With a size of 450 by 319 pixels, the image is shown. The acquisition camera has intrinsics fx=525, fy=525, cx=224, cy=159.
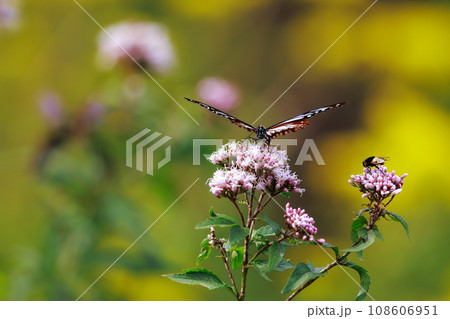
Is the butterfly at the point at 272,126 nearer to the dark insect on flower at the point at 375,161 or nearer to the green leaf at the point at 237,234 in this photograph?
the dark insect on flower at the point at 375,161

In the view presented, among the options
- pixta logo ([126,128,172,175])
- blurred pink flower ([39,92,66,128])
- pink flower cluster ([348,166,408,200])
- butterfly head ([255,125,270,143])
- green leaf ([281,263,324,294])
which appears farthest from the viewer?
pixta logo ([126,128,172,175])

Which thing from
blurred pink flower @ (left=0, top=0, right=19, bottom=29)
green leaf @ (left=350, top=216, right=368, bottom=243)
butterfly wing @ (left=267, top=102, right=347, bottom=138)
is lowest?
green leaf @ (left=350, top=216, right=368, bottom=243)

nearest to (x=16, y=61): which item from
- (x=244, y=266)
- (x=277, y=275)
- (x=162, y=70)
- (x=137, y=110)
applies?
(x=162, y=70)

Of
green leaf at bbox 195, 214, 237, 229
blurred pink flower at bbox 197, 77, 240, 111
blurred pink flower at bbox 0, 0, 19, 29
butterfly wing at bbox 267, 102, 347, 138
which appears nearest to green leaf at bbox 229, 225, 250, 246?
green leaf at bbox 195, 214, 237, 229

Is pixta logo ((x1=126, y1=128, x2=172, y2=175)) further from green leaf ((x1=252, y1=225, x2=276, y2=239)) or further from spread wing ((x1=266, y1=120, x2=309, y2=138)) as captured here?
green leaf ((x1=252, y1=225, x2=276, y2=239))

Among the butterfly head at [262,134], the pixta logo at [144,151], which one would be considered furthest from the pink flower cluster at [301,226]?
the pixta logo at [144,151]

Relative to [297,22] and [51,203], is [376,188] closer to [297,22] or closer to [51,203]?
[51,203]

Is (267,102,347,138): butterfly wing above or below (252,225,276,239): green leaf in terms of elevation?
above
